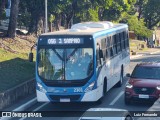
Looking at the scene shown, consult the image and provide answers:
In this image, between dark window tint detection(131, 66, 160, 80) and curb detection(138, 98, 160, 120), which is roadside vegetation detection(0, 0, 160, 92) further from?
curb detection(138, 98, 160, 120)

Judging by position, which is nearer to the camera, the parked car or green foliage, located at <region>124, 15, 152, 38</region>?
the parked car

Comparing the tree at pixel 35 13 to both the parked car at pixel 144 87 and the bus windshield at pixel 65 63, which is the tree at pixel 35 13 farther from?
the bus windshield at pixel 65 63

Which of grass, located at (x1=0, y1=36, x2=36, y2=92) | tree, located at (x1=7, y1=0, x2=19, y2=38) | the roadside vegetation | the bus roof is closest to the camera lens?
the bus roof

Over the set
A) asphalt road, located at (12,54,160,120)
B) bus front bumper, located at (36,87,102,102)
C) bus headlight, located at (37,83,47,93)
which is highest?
bus headlight, located at (37,83,47,93)

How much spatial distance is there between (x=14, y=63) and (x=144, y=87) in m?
9.67

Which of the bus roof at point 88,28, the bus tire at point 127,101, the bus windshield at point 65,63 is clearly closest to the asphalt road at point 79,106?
the bus tire at point 127,101

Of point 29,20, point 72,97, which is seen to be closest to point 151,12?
point 29,20

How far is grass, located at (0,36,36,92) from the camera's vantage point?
21797 millimetres

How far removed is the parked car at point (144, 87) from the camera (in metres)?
18.5

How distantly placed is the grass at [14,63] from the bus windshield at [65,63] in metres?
2.48

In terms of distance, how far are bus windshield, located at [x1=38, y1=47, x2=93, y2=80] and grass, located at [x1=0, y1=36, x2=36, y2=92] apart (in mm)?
2480

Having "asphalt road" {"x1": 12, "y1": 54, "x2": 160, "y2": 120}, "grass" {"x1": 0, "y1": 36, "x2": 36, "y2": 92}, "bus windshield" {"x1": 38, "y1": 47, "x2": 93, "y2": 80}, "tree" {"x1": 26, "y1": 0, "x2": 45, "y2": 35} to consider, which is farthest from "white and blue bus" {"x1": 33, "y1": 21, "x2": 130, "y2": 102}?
"tree" {"x1": 26, "y1": 0, "x2": 45, "y2": 35}

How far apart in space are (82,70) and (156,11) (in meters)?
60.0

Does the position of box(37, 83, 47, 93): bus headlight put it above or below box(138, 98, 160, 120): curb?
above
